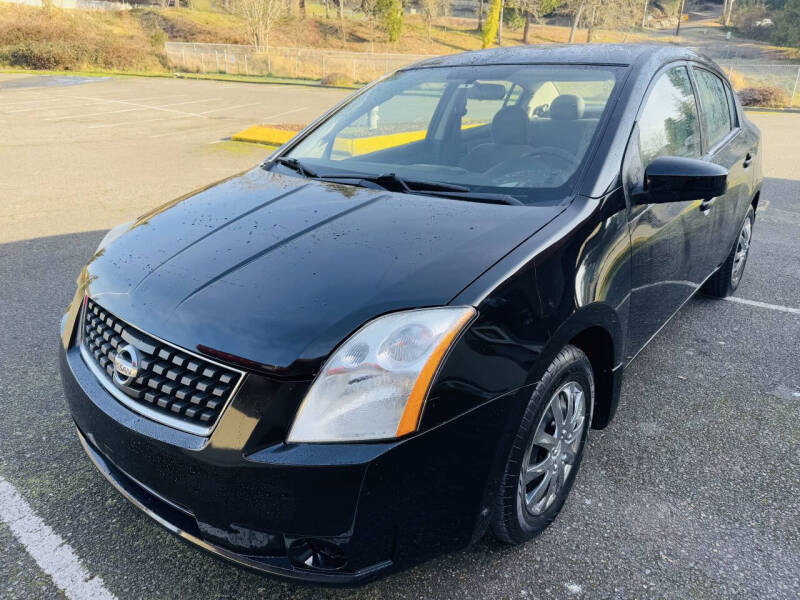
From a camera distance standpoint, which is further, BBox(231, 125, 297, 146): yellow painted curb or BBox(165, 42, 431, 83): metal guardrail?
BBox(165, 42, 431, 83): metal guardrail

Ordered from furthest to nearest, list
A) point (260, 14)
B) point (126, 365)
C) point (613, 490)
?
1. point (260, 14)
2. point (613, 490)
3. point (126, 365)

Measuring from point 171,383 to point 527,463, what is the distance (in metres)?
1.15

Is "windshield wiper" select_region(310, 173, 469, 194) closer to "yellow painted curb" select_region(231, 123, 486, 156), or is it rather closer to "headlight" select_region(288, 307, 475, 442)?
"yellow painted curb" select_region(231, 123, 486, 156)

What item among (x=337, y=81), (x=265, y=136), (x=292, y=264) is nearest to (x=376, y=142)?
(x=292, y=264)

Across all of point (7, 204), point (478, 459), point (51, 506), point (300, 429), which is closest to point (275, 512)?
point (300, 429)

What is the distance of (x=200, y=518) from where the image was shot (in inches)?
68.3

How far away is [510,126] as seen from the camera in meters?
2.93

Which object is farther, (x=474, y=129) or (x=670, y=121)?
(x=474, y=129)

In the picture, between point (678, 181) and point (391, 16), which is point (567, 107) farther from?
point (391, 16)

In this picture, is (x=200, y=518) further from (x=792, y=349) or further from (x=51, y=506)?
(x=792, y=349)

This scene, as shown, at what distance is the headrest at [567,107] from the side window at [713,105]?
41.7 inches

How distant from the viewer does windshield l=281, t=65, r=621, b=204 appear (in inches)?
102

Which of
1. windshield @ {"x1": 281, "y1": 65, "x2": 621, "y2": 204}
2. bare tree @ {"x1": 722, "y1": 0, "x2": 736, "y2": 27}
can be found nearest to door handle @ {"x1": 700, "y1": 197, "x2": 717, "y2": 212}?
windshield @ {"x1": 281, "y1": 65, "x2": 621, "y2": 204}

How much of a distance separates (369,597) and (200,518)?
64cm
